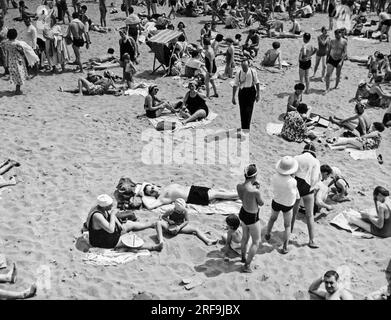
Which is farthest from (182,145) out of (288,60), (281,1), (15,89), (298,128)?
(281,1)

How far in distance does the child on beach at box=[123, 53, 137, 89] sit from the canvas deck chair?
4.33ft

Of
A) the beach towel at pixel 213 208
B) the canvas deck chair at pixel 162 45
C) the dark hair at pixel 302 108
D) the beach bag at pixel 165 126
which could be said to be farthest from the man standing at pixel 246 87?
the canvas deck chair at pixel 162 45

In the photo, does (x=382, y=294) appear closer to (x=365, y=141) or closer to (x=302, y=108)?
(x=365, y=141)

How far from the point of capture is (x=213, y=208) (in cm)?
824

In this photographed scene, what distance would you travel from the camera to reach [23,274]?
21.6 ft

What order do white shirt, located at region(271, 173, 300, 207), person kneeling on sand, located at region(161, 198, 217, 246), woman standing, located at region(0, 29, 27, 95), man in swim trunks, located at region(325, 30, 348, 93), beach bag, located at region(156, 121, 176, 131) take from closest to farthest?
white shirt, located at region(271, 173, 300, 207) < person kneeling on sand, located at region(161, 198, 217, 246) < beach bag, located at region(156, 121, 176, 131) < woman standing, located at region(0, 29, 27, 95) < man in swim trunks, located at region(325, 30, 348, 93)

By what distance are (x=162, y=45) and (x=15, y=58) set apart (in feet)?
12.9

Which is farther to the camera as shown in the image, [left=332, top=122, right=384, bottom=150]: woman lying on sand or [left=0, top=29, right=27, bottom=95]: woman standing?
[left=0, top=29, right=27, bottom=95]: woman standing

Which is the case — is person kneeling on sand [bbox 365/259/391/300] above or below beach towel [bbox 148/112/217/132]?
above

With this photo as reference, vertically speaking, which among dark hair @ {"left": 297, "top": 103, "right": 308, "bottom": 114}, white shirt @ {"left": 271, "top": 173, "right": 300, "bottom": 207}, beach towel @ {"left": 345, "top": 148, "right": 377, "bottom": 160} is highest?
white shirt @ {"left": 271, "top": 173, "right": 300, "bottom": 207}

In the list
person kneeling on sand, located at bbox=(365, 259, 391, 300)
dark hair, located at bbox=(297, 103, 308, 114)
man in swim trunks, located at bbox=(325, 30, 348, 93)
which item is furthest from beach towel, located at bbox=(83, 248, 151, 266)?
man in swim trunks, located at bbox=(325, 30, 348, 93)

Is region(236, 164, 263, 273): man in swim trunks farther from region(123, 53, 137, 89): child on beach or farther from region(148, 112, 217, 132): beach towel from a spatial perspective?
region(123, 53, 137, 89): child on beach

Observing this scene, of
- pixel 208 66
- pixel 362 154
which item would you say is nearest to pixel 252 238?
pixel 362 154

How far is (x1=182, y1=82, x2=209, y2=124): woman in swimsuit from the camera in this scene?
11.5 metres
